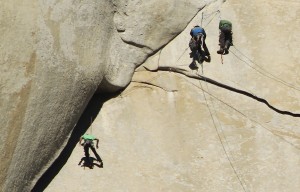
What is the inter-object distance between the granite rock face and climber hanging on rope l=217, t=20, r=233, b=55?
976 mm

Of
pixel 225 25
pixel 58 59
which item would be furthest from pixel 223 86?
pixel 58 59

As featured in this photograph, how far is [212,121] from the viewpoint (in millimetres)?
15375

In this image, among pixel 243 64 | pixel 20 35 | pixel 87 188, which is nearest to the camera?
pixel 20 35

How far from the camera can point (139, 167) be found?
49.1 feet

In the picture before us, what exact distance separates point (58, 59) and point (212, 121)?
322 cm

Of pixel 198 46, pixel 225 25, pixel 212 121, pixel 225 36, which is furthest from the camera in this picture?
pixel 225 36

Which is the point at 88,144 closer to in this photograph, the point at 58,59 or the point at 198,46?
the point at 58,59

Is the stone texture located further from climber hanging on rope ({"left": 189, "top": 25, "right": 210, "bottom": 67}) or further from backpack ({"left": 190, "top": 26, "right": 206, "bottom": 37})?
backpack ({"left": 190, "top": 26, "right": 206, "bottom": 37})

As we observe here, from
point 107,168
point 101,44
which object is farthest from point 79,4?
point 107,168

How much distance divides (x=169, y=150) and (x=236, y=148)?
4.13 ft

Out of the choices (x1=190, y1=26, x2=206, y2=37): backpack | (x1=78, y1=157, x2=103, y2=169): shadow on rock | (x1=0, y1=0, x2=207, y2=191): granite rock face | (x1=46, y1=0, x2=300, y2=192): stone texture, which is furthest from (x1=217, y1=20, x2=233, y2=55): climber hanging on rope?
(x1=78, y1=157, x2=103, y2=169): shadow on rock

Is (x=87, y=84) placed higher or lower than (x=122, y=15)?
lower

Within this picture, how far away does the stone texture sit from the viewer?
48.4 feet

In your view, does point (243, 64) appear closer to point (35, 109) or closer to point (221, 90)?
point (221, 90)
